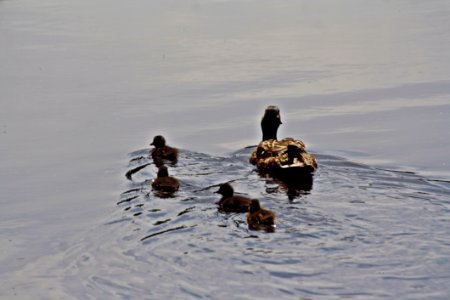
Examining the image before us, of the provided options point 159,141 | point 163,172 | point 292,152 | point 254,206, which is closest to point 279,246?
point 254,206

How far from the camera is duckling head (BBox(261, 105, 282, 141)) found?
1448cm

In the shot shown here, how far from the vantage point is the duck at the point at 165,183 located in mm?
12195

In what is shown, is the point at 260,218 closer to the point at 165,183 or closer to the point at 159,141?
the point at 165,183

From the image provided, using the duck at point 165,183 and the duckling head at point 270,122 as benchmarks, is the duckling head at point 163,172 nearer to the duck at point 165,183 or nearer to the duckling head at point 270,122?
the duck at point 165,183

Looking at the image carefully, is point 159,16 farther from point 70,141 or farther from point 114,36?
point 70,141

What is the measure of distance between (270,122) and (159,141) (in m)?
1.51

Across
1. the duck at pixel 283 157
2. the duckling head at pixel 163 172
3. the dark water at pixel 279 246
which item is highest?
the duck at pixel 283 157

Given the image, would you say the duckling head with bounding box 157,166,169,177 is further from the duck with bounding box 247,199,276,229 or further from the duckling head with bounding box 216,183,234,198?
the duck with bounding box 247,199,276,229

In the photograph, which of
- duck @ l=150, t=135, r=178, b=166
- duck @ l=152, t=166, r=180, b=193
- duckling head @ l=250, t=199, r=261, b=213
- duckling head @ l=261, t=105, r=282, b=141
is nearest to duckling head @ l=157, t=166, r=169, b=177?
duck @ l=152, t=166, r=180, b=193

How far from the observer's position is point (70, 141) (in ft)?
47.8

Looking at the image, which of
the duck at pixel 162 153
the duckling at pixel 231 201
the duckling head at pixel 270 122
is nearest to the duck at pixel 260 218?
the duckling at pixel 231 201

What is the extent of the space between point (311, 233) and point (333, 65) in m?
8.62

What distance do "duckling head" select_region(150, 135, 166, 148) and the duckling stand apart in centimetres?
229

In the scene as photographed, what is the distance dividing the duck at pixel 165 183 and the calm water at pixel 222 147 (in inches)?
5.8
